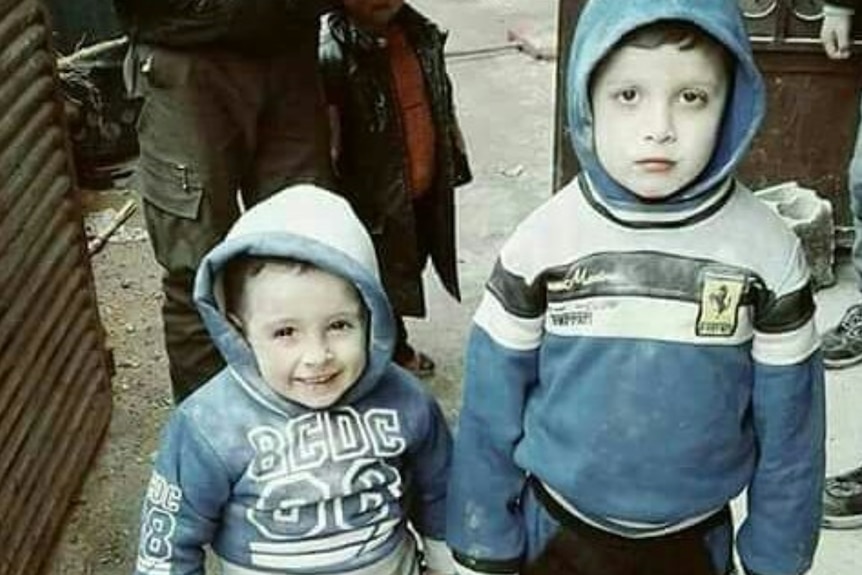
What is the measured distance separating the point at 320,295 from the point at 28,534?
4.13ft

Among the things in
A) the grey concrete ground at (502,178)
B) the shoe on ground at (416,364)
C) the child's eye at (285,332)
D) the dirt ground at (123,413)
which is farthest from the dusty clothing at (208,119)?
the child's eye at (285,332)

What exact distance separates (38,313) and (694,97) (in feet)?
5.49

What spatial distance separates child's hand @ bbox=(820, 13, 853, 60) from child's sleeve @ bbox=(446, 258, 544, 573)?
6.92 ft

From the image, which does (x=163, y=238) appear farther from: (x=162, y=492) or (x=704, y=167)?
(x=704, y=167)

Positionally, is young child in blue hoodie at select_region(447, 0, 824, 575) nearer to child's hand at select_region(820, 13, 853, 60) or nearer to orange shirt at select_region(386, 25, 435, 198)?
orange shirt at select_region(386, 25, 435, 198)

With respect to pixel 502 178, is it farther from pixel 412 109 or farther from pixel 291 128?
pixel 291 128

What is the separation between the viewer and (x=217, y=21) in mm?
2592

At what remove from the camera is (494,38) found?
659cm

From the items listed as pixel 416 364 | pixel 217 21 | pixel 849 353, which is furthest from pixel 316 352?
pixel 849 353

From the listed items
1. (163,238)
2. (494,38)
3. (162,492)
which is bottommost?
(494,38)

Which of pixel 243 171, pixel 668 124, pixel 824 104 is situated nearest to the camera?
pixel 668 124

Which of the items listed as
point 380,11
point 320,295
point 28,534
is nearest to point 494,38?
point 380,11

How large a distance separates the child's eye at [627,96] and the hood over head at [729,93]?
42 millimetres

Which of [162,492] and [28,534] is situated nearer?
[162,492]
